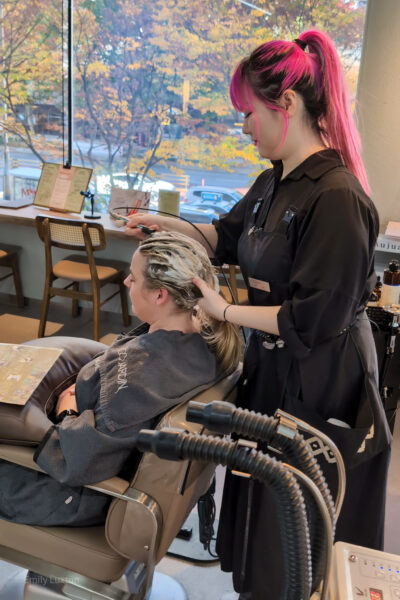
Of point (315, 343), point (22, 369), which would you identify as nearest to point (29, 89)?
point (22, 369)

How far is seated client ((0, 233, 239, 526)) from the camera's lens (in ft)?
4.07

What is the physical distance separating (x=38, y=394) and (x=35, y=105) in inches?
154

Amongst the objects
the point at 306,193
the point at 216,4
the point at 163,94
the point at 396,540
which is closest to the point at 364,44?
the point at 216,4

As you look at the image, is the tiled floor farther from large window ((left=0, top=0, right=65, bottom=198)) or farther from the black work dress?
large window ((left=0, top=0, right=65, bottom=198))

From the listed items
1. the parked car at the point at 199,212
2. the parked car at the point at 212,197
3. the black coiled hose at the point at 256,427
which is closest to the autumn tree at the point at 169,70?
the parked car at the point at 212,197

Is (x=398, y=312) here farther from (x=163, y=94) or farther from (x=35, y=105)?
(x=35, y=105)

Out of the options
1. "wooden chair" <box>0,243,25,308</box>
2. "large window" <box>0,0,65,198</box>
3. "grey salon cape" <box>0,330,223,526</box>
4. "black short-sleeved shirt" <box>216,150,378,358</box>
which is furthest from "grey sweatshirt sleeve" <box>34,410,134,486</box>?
"large window" <box>0,0,65,198</box>

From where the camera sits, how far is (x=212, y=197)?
4.63 metres

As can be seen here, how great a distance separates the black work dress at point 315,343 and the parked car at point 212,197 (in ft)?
10.1

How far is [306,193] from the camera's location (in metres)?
1.28

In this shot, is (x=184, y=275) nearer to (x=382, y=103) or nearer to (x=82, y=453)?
(x=82, y=453)

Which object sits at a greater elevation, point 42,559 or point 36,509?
point 36,509

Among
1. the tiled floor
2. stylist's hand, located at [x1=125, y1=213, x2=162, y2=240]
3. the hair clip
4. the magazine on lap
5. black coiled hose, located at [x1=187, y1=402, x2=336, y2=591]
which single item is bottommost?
the tiled floor

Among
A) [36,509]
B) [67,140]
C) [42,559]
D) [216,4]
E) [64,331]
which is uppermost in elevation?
[216,4]
